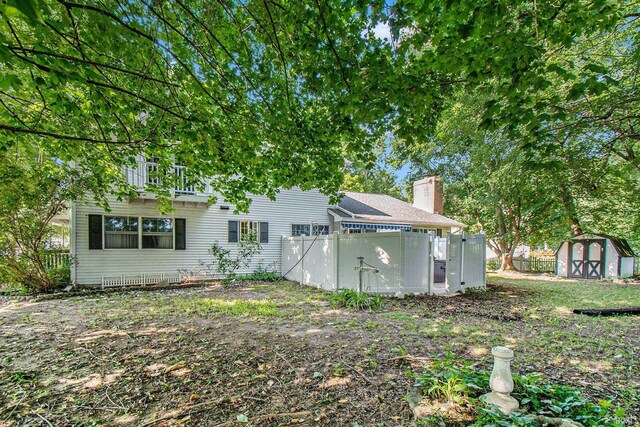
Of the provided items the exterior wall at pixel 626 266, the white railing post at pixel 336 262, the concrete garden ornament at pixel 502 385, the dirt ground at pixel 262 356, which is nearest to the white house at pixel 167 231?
the dirt ground at pixel 262 356

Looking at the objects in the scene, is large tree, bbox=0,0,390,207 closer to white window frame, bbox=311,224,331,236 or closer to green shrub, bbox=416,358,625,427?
green shrub, bbox=416,358,625,427

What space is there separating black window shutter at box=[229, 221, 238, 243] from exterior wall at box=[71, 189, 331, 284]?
0.17 metres

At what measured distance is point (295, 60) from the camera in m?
4.19

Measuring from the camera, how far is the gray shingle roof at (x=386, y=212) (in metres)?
14.4

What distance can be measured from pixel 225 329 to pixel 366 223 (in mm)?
9763

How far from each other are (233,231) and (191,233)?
1694 mm

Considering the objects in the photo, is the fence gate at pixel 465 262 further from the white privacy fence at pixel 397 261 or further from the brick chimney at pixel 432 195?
the brick chimney at pixel 432 195

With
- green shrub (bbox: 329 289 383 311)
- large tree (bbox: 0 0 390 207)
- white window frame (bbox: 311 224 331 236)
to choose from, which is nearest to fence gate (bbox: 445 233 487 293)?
green shrub (bbox: 329 289 383 311)

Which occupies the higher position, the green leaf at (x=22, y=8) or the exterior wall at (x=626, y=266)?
the green leaf at (x=22, y=8)

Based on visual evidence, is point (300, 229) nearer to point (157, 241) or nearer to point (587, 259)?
point (157, 241)

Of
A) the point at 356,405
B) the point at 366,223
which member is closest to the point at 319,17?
the point at 356,405

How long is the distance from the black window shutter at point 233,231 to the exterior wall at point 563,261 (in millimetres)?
16698

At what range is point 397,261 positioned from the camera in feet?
26.9

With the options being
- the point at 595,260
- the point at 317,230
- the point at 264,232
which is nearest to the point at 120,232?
the point at 264,232
